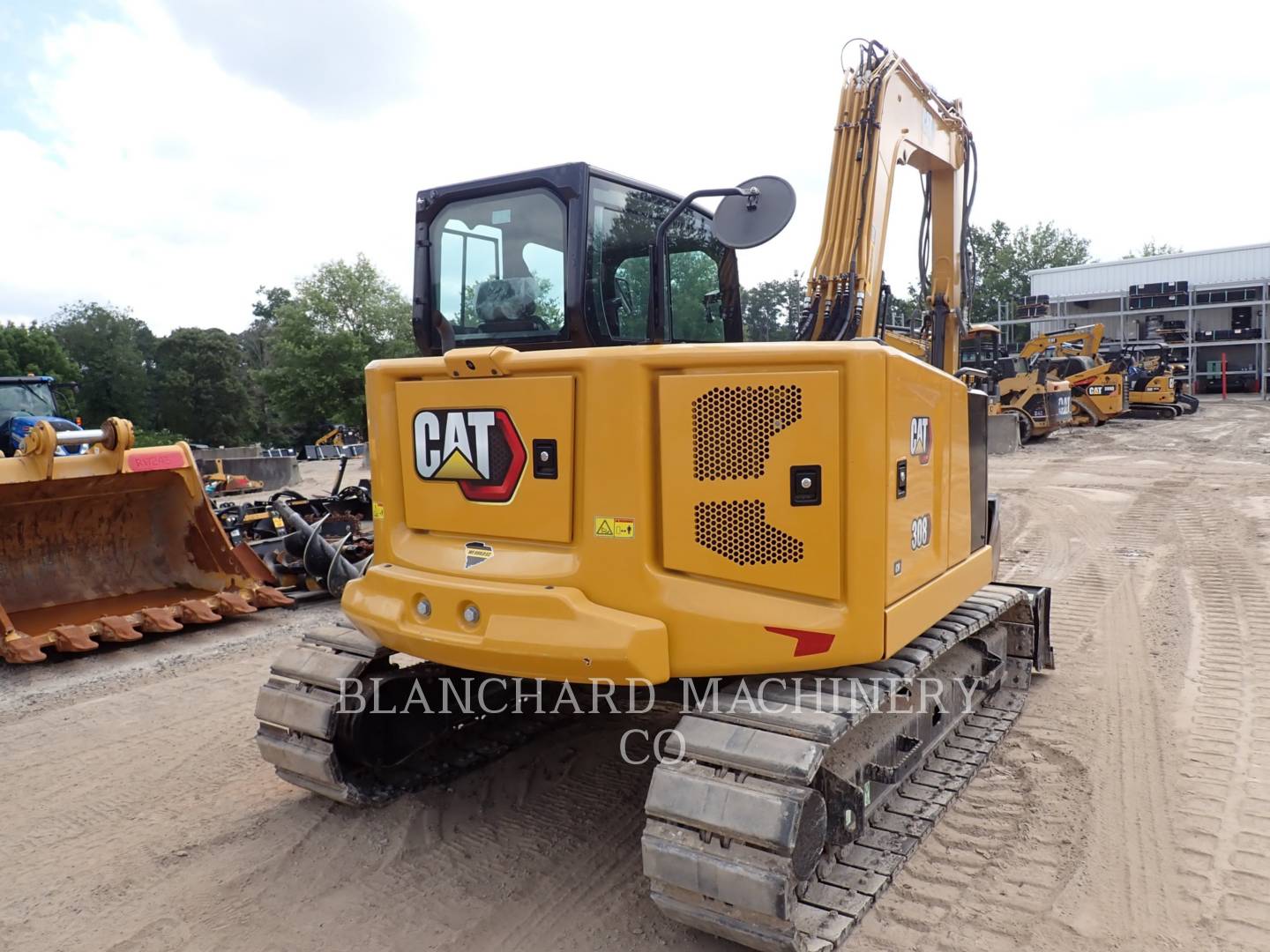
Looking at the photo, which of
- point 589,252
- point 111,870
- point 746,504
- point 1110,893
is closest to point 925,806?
point 1110,893

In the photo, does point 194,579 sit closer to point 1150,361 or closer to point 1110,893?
point 1110,893

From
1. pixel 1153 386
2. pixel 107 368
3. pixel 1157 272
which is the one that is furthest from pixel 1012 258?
pixel 107 368

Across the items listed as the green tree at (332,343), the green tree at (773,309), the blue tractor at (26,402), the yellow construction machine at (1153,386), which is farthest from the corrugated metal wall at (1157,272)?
the blue tractor at (26,402)

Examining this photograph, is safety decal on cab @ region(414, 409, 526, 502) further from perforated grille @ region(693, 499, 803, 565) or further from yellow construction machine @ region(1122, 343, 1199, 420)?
yellow construction machine @ region(1122, 343, 1199, 420)

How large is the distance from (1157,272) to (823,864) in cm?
3634

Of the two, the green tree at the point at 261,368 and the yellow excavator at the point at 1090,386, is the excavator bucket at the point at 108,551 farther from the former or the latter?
the green tree at the point at 261,368

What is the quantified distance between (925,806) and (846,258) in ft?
8.86

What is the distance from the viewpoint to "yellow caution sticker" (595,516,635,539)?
9.50 ft

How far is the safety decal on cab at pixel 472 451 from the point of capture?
3.12m

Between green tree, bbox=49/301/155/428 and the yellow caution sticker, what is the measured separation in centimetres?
4326

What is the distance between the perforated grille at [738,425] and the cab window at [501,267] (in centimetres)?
75

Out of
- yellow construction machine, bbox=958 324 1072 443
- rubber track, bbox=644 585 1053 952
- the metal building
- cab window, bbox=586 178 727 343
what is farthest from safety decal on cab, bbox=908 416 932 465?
the metal building

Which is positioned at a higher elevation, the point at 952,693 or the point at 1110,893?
the point at 952,693

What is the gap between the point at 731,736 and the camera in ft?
8.95
